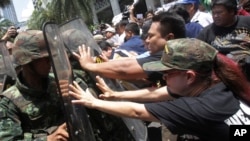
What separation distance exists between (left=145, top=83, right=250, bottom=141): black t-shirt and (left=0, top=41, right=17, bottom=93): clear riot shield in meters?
1.92

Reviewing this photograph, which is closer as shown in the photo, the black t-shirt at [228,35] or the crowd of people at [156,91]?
the crowd of people at [156,91]

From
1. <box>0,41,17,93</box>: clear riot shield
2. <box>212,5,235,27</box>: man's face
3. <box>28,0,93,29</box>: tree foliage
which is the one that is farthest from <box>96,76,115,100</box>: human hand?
<box>28,0,93,29</box>: tree foliage

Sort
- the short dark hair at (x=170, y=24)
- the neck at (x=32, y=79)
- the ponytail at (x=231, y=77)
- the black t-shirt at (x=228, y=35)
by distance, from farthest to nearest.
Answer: the black t-shirt at (x=228, y=35), the short dark hair at (x=170, y=24), the neck at (x=32, y=79), the ponytail at (x=231, y=77)

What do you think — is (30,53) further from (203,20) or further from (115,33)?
(115,33)

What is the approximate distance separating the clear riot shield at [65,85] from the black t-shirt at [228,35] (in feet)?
7.76

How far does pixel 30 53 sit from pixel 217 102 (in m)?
1.15

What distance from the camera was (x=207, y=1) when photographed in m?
7.53

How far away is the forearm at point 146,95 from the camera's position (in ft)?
10.0

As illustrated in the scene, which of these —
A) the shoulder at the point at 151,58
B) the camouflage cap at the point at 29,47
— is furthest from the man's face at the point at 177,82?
the shoulder at the point at 151,58

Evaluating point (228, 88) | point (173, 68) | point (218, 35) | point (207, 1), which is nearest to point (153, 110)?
point (173, 68)

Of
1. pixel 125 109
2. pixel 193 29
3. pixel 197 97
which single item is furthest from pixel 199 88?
pixel 193 29

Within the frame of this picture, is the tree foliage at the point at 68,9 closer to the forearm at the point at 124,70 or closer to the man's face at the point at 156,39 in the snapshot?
the man's face at the point at 156,39

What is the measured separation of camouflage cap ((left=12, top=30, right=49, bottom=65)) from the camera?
254cm

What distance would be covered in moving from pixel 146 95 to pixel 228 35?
1701 millimetres
